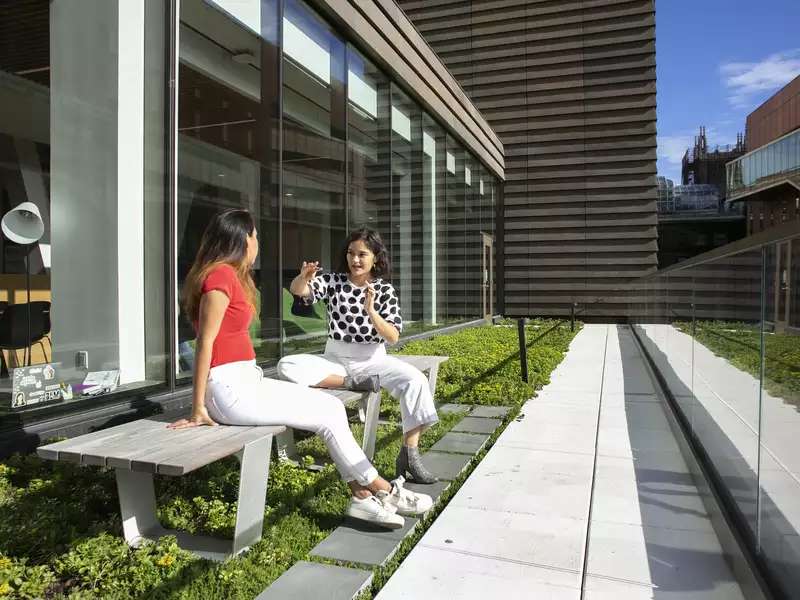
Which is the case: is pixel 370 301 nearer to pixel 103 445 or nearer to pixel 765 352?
pixel 103 445

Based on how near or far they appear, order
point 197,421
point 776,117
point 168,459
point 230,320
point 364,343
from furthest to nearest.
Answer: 1. point 776,117
2. point 364,343
3. point 230,320
4. point 197,421
5. point 168,459

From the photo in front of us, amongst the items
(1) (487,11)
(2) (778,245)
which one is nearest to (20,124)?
(2) (778,245)

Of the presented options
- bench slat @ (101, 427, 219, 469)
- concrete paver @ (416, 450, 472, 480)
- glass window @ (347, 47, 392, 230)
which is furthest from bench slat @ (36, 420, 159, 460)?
glass window @ (347, 47, 392, 230)

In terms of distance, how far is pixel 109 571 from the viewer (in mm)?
2629

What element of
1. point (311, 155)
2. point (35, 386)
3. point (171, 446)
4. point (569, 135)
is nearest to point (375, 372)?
point (171, 446)

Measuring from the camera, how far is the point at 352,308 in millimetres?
4152

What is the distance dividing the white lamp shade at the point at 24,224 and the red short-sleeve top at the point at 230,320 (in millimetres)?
1969

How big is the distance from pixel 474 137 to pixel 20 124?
1183 centimetres

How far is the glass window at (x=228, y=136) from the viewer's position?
528 cm

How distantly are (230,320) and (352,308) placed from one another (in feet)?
3.72

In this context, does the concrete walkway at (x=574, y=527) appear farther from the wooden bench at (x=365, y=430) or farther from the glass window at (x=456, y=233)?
the glass window at (x=456, y=233)

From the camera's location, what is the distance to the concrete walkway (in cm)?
265

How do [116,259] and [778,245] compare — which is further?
[116,259]

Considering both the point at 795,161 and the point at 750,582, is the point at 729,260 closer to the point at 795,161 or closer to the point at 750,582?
the point at 750,582
